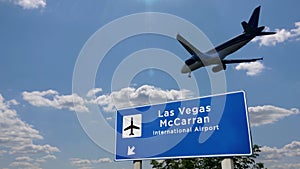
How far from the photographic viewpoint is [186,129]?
29.2 ft

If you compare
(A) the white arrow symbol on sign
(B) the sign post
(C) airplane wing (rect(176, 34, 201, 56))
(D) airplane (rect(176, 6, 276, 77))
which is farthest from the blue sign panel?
(C) airplane wing (rect(176, 34, 201, 56))

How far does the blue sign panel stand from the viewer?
26.2 feet

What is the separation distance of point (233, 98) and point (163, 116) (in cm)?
245

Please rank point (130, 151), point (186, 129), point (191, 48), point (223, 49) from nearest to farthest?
point (186, 129) → point (130, 151) → point (223, 49) → point (191, 48)

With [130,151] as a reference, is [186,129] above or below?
above

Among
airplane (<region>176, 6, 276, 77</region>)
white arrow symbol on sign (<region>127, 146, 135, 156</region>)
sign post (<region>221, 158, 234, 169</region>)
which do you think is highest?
airplane (<region>176, 6, 276, 77</region>)

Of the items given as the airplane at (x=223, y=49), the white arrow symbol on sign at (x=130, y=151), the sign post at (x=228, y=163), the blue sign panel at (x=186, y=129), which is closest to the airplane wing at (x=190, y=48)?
the airplane at (x=223, y=49)

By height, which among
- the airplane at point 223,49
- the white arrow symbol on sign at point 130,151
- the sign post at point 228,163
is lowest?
the sign post at point 228,163

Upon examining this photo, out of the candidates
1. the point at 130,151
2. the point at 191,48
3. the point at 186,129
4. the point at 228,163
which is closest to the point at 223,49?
the point at 191,48

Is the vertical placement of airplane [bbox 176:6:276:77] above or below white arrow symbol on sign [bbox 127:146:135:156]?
above

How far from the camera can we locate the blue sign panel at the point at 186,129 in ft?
26.2

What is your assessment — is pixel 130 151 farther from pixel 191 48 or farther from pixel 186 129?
pixel 191 48

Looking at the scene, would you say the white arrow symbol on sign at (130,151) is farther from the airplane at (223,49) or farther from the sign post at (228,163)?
the airplane at (223,49)

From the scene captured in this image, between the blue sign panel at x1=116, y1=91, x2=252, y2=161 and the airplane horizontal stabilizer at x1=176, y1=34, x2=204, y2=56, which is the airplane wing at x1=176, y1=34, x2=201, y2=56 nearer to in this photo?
A: the airplane horizontal stabilizer at x1=176, y1=34, x2=204, y2=56
